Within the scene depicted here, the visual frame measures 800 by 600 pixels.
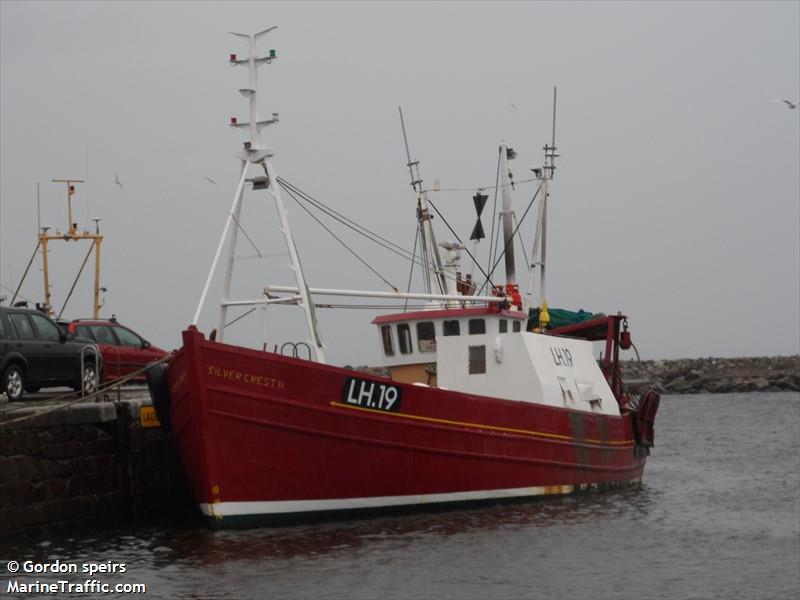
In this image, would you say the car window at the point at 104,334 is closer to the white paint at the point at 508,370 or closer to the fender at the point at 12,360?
the fender at the point at 12,360

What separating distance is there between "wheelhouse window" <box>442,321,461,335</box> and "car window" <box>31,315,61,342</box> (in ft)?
22.0

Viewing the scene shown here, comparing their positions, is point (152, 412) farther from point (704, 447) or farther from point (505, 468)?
point (704, 447)

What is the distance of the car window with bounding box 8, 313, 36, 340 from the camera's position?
1917cm

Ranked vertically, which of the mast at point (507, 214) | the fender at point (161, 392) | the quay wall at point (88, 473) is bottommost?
the quay wall at point (88, 473)

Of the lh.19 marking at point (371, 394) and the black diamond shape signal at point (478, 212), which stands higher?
the black diamond shape signal at point (478, 212)

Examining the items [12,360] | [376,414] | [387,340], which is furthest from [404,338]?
[12,360]

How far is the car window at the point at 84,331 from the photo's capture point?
961 inches

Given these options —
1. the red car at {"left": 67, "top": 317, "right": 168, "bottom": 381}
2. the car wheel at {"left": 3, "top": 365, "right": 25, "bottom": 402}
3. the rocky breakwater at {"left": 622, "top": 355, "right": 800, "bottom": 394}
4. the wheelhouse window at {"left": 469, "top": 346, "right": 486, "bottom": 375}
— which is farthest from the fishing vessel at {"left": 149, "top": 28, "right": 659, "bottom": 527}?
the rocky breakwater at {"left": 622, "top": 355, "right": 800, "bottom": 394}

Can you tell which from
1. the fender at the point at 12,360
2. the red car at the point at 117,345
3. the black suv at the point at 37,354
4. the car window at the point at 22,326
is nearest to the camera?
the fender at the point at 12,360

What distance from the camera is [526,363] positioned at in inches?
799

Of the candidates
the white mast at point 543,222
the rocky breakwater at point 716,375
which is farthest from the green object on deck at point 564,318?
the rocky breakwater at point 716,375

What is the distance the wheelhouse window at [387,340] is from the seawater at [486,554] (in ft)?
13.5

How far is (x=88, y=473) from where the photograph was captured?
16.7m

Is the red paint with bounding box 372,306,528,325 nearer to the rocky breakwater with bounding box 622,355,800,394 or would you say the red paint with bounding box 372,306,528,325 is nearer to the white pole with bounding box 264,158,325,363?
the white pole with bounding box 264,158,325,363
